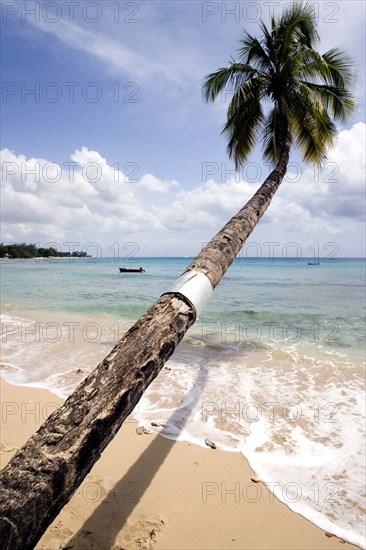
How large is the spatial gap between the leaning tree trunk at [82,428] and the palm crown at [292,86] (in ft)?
26.6

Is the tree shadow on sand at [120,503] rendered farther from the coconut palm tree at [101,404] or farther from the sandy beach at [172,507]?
the coconut palm tree at [101,404]

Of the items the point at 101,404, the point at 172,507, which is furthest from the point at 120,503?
the point at 101,404

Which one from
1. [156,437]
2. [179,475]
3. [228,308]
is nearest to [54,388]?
[156,437]

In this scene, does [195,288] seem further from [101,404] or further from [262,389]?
[262,389]

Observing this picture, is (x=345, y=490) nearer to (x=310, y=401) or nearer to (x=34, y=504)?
(x=310, y=401)

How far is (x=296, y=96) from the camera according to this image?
9781mm

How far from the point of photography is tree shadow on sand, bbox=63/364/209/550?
3002 millimetres

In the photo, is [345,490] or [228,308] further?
[228,308]

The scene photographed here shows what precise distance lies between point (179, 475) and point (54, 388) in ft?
11.9

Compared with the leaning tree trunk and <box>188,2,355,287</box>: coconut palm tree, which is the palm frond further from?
the leaning tree trunk

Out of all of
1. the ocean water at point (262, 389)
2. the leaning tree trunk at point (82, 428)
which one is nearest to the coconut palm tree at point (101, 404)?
the leaning tree trunk at point (82, 428)

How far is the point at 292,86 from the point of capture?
32.0 feet

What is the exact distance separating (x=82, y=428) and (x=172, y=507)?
7.97 ft

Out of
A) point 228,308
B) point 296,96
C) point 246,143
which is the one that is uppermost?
point 296,96
